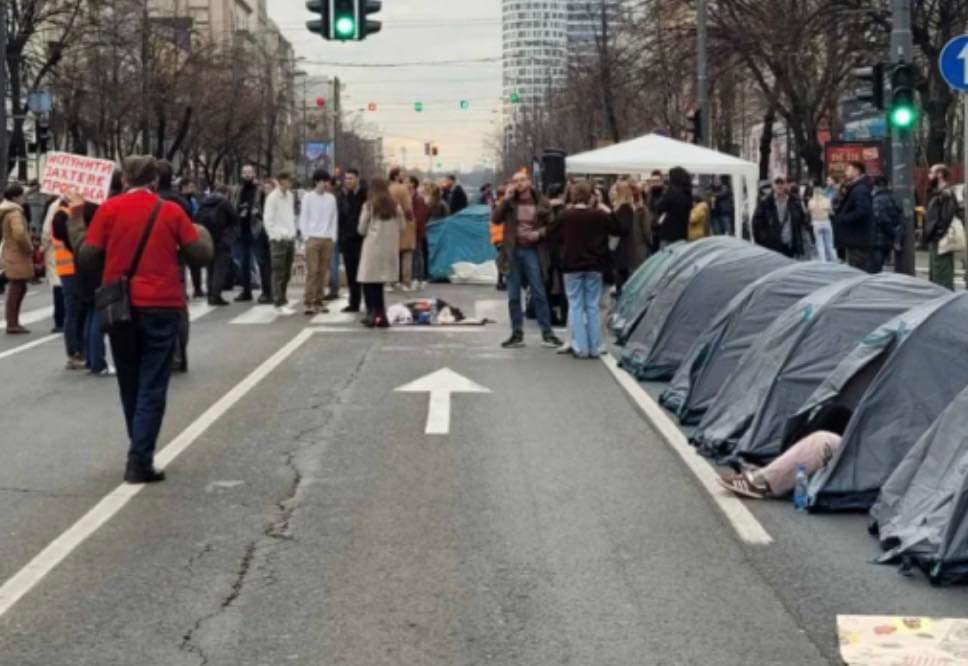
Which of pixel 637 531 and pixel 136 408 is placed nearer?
pixel 637 531

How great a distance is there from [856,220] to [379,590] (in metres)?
14.0

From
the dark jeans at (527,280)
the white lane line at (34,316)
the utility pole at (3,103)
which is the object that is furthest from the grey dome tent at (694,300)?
the utility pole at (3,103)

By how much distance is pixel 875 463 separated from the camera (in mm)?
8711

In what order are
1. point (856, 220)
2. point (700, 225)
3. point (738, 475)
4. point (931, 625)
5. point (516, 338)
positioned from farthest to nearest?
point (700, 225), point (856, 220), point (516, 338), point (738, 475), point (931, 625)

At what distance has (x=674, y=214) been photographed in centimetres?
2248

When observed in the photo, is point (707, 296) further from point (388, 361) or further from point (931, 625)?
point (931, 625)

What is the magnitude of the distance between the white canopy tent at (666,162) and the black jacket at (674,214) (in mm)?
2812

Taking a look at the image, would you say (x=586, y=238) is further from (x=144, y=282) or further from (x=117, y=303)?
(x=117, y=303)

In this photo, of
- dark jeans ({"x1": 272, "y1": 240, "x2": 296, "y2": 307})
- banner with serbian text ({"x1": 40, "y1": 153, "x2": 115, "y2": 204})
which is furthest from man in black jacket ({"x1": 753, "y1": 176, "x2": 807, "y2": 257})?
banner with serbian text ({"x1": 40, "y1": 153, "x2": 115, "y2": 204})

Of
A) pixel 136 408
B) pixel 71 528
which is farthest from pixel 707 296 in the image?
pixel 71 528

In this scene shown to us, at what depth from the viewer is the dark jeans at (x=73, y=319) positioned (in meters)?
15.3

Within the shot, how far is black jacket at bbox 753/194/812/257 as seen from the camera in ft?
87.7

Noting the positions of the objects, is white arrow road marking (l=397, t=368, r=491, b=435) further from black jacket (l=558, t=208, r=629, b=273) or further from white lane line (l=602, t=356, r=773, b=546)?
black jacket (l=558, t=208, r=629, b=273)

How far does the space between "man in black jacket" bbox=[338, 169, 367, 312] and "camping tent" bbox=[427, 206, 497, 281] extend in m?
7.12
